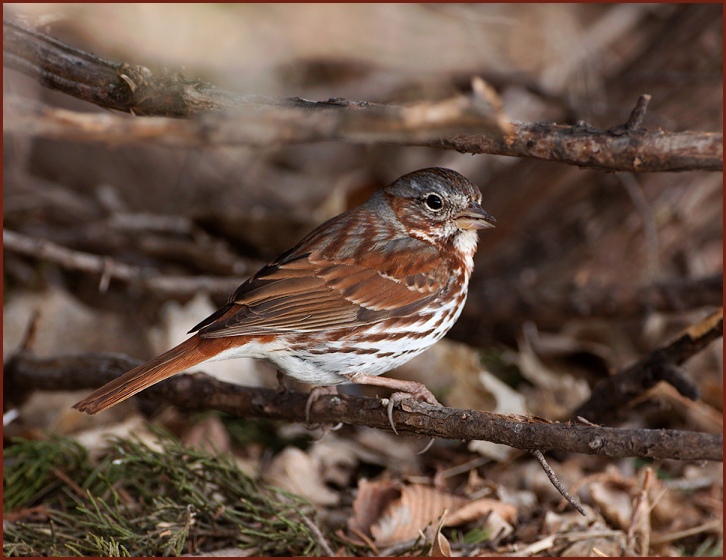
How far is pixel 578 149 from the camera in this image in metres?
2.50

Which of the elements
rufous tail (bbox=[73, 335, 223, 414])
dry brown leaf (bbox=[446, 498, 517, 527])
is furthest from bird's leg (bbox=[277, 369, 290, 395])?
dry brown leaf (bbox=[446, 498, 517, 527])

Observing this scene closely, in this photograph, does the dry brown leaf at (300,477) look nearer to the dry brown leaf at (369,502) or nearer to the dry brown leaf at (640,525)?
the dry brown leaf at (369,502)

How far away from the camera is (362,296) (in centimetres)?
338

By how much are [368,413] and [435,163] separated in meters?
3.80

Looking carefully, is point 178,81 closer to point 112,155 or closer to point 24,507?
point 24,507

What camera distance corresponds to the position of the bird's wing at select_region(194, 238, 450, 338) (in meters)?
3.21

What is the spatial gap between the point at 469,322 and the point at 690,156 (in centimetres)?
286

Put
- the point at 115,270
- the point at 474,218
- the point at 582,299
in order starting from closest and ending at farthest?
the point at 474,218
the point at 115,270
the point at 582,299

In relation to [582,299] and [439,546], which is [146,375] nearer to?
[439,546]

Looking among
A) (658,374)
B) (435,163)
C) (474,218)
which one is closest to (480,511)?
(658,374)

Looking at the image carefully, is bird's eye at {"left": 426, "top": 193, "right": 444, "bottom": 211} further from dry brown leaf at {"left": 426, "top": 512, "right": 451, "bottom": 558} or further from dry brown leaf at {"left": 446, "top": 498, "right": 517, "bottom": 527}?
A: dry brown leaf at {"left": 426, "top": 512, "right": 451, "bottom": 558}

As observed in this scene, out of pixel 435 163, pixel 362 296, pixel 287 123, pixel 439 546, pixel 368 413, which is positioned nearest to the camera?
pixel 287 123

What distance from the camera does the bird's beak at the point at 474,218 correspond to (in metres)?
3.53

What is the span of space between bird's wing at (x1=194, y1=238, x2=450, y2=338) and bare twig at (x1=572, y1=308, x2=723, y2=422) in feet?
3.06
